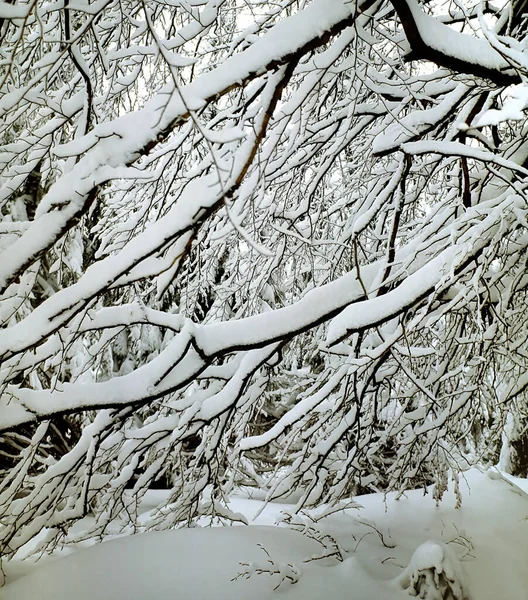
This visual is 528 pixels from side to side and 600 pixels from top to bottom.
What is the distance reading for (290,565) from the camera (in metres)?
2.72

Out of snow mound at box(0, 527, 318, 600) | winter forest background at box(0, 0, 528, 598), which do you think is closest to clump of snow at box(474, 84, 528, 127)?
winter forest background at box(0, 0, 528, 598)

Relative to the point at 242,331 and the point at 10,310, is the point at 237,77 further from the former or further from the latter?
the point at 10,310

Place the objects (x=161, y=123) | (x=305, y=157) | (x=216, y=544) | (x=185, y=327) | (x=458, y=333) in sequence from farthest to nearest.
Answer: (x=458, y=333) < (x=305, y=157) < (x=216, y=544) < (x=185, y=327) < (x=161, y=123)

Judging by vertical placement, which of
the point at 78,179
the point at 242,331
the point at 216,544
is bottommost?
the point at 216,544

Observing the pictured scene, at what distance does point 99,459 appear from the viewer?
3.16 metres

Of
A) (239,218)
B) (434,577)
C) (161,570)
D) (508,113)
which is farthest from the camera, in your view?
(434,577)

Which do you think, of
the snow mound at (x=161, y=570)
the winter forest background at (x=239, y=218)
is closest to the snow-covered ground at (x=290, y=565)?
the snow mound at (x=161, y=570)

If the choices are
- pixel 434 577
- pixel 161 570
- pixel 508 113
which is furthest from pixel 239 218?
pixel 434 577

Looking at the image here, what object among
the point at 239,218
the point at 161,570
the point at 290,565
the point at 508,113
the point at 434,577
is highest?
the point at 239,218

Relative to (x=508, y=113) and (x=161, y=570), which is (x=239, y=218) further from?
(x=161, y=570)

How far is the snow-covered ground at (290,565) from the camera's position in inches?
96.1

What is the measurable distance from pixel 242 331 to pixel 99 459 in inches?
69.5

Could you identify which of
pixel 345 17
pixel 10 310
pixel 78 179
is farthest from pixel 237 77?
pixel 10 310

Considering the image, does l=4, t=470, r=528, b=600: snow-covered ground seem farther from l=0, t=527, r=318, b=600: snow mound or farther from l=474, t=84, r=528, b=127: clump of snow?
l=474, t=84, r=528, b=127: clump of snow
